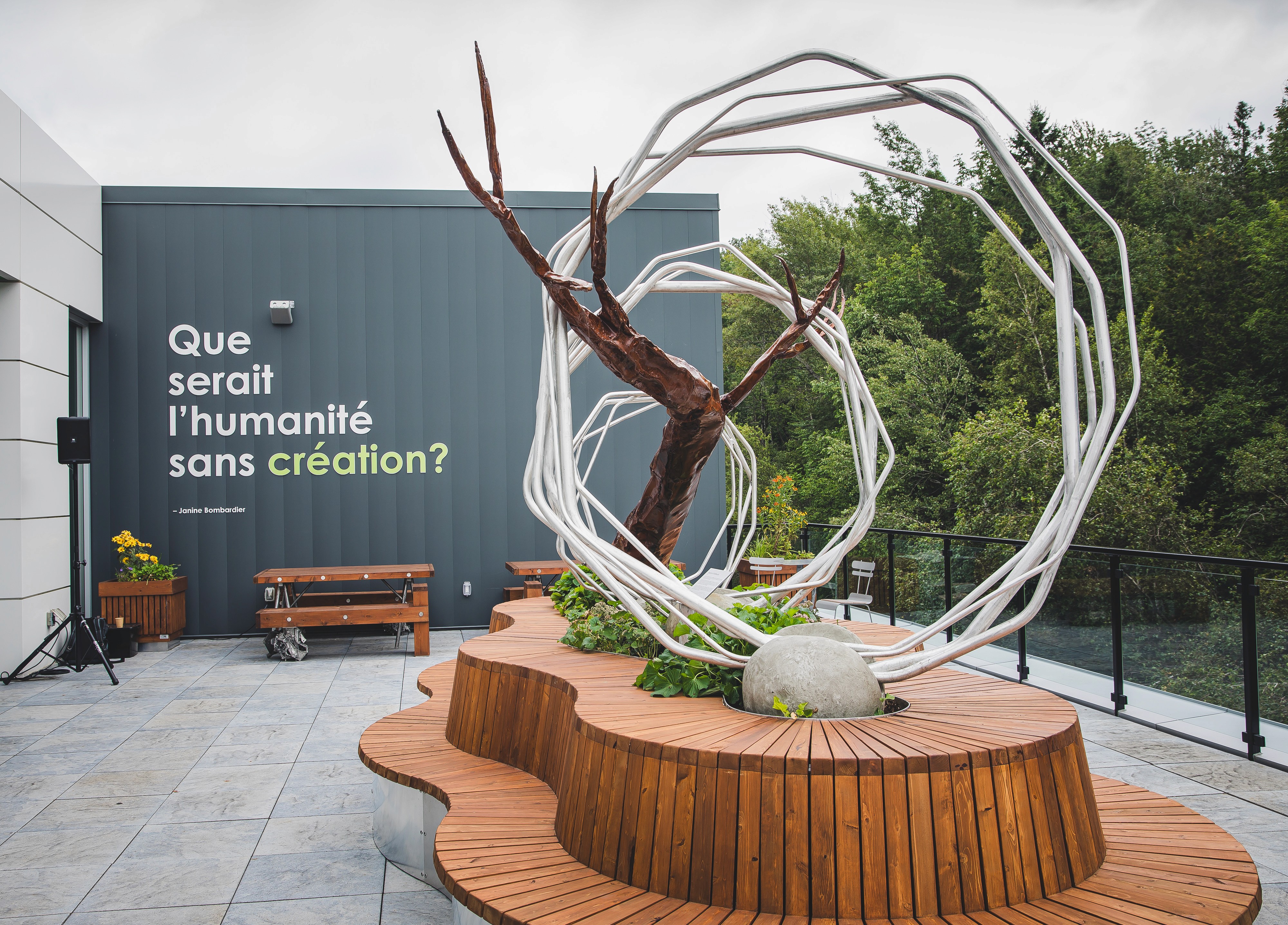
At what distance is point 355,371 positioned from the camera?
34.6ft

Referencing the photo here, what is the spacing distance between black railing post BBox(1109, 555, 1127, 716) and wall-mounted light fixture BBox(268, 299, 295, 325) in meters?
8.90

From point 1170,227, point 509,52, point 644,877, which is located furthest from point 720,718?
point 1170,227

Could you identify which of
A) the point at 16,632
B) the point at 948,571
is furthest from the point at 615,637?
the point at 16,632

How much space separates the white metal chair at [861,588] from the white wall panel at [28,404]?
785cm

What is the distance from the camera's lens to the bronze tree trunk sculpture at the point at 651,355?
3.40 m

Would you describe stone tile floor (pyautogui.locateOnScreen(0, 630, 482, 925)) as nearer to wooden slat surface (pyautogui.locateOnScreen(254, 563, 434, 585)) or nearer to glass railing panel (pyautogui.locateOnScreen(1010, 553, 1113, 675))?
wooden slat surface (pyautogui.locateOnScreen(254, 563, 434, 585))

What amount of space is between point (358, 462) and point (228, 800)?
20.5 feet

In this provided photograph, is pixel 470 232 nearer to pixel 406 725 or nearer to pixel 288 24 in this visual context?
pixel 288 24

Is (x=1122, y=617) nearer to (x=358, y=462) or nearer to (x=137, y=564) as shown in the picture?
(x=358, y=462)

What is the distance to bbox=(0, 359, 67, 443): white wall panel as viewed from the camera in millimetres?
8125

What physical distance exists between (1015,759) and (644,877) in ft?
3.73

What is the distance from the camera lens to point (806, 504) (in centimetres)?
2834

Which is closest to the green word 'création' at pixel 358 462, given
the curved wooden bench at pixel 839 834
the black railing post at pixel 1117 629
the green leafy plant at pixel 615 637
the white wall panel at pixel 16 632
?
the white wall panel at pixel 16 632

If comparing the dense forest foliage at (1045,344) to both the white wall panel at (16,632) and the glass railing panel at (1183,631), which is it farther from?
the white wall panel at (16,632)
